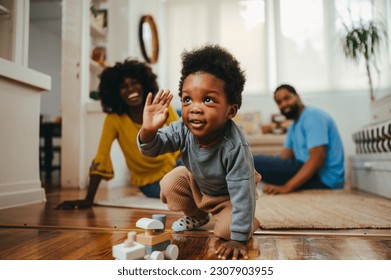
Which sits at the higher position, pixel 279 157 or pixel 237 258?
pixel 279 157

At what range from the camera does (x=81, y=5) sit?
1893 mm

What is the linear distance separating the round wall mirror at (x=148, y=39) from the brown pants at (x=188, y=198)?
2.28 metres

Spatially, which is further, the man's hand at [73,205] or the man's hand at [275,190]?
the man's hand at [275,190]

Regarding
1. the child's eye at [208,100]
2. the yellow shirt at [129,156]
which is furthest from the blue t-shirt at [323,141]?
the child's eye at [208,100]

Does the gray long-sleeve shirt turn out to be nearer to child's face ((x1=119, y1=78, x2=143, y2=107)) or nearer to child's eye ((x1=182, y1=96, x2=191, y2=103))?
child's eye ((x1=182, y1=96, x2=191, y2=103))

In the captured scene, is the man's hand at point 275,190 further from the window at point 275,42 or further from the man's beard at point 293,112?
Result: the window at point 275,42

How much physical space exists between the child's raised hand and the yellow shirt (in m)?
0.66

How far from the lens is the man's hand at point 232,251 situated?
0.55 metres

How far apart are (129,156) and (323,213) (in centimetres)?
80

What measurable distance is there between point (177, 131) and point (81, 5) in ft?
5.17

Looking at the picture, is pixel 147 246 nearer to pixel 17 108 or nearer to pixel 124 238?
pixel 124 238

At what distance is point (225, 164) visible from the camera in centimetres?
62
